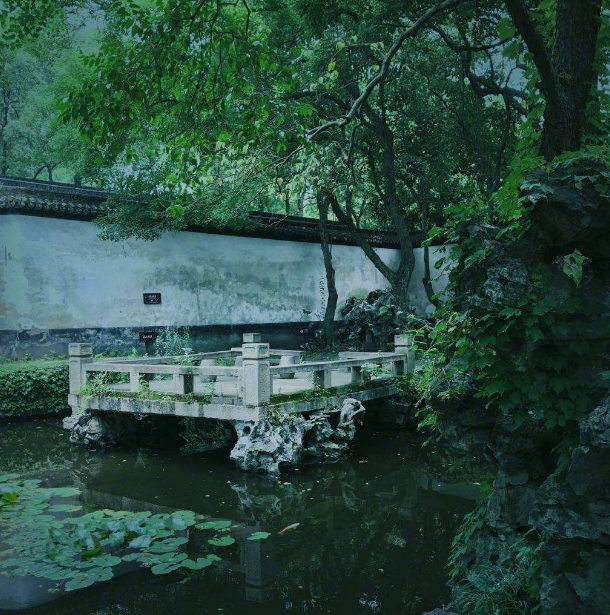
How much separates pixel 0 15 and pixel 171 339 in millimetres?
12187

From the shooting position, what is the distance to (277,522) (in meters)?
7.38

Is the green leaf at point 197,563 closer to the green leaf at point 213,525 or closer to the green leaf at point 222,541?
the green leaf at point 222,541

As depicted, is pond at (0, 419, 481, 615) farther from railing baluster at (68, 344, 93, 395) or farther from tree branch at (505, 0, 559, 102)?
tree branch at (505, 0, 559, 102)

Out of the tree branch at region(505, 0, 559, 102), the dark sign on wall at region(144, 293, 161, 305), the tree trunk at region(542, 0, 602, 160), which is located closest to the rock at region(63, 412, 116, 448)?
the dark sign on wall at region(144, 293, 161, 305)

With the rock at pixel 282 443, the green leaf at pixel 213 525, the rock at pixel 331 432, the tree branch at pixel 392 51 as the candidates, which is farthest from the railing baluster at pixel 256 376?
the tree branch at pixel 392 51

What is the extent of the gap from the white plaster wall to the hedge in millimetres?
2385

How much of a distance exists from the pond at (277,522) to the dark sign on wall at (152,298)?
577 centimetres

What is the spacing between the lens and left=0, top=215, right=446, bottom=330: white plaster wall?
49.3 feet

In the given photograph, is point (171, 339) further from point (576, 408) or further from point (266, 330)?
point (576, 408)

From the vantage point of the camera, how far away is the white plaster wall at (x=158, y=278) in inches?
591

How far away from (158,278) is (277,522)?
11.3 meters

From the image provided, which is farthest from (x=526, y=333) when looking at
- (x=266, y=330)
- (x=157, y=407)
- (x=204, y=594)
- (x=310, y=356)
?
(x=266, y=330)

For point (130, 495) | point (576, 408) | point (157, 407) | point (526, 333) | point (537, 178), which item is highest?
point (537, 178)

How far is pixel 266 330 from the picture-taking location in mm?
19922
